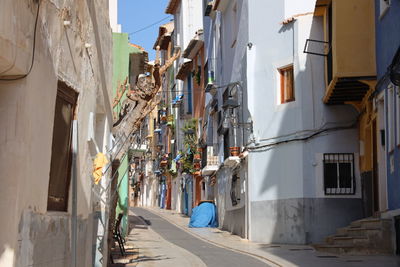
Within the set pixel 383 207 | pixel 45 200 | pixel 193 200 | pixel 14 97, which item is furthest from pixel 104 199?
pixel 193 200

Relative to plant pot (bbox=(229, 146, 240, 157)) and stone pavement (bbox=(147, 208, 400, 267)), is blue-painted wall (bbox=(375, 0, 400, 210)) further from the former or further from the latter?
plant pot (bbox=(229, 146, 240, 157))

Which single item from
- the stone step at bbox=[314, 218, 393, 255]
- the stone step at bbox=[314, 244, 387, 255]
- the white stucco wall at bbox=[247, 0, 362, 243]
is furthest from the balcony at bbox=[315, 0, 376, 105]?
the stone step at bbox=[314, 244, 387, 255]

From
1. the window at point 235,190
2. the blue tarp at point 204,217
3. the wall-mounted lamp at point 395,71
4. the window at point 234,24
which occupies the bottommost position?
the blue tarp at point 204,217

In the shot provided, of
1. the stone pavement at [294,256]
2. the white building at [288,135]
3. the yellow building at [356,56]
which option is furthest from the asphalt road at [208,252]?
the yellow building at [356,56]

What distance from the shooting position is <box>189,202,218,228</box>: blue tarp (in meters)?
33.4

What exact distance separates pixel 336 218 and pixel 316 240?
914 mm

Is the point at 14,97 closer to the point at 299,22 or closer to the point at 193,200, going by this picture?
the point at 299,22

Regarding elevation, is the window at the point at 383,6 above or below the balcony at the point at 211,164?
above

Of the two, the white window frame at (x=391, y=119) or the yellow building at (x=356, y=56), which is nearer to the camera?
the white window frame at (x=391, y=119)

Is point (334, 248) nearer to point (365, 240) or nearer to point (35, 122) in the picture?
point (365, 240)

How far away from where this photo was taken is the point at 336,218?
22109 millimetres

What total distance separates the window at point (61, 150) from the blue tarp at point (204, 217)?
2437 cm

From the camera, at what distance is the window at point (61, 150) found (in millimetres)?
8469

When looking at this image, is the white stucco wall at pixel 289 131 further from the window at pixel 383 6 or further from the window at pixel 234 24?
the window at pixel 383 6
